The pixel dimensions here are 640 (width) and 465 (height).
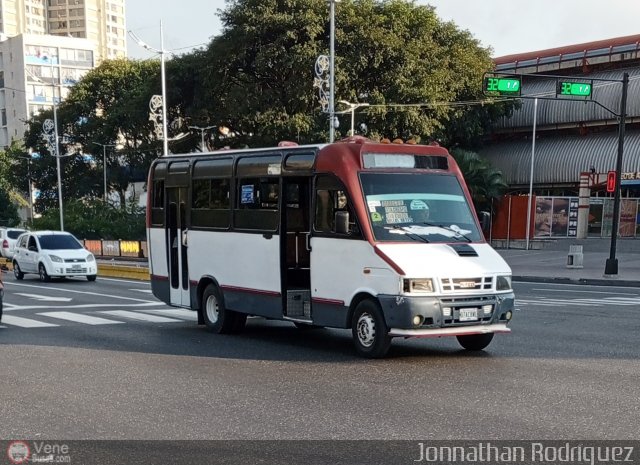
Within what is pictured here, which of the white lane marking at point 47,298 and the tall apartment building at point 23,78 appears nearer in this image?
the white lane marking at point 47,298

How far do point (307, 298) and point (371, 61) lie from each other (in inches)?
1370

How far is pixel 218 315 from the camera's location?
13.8m

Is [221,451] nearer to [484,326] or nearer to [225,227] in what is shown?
[484,326]

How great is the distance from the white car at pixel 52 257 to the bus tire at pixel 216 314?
15.5m

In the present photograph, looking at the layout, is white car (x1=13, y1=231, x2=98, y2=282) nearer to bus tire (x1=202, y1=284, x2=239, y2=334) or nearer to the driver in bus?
bus tire (x1=202, y1=284, x2=239, y2=334)

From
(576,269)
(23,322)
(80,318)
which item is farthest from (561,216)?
(23,322)

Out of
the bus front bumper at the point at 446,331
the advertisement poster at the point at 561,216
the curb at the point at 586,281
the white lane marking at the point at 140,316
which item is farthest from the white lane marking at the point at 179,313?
the advertisement poster at the point at 561,216

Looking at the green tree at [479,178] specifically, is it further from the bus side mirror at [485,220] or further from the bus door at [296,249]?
the bus door at [296,249]

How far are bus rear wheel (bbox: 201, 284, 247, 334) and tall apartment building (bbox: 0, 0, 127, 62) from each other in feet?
518

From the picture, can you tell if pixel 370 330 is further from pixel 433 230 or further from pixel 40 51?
pixel 40 51

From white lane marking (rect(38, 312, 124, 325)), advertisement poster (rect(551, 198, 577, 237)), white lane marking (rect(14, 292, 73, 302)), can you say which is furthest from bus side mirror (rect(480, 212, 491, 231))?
advertisement poster (rect(551, 198, 577, 237))

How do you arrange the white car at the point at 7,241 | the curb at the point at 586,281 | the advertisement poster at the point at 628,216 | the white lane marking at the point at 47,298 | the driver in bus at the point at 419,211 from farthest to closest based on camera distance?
the white car at the point at 7,241
the advertisement poster at the point at 628,216
the curb at the point at 586,281
the white lane marking at the point at 47,298
the driver in bus at the point at 419,211

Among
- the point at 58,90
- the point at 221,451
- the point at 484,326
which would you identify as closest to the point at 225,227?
the point at 484,326

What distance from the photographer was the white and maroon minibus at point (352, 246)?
10289mm
